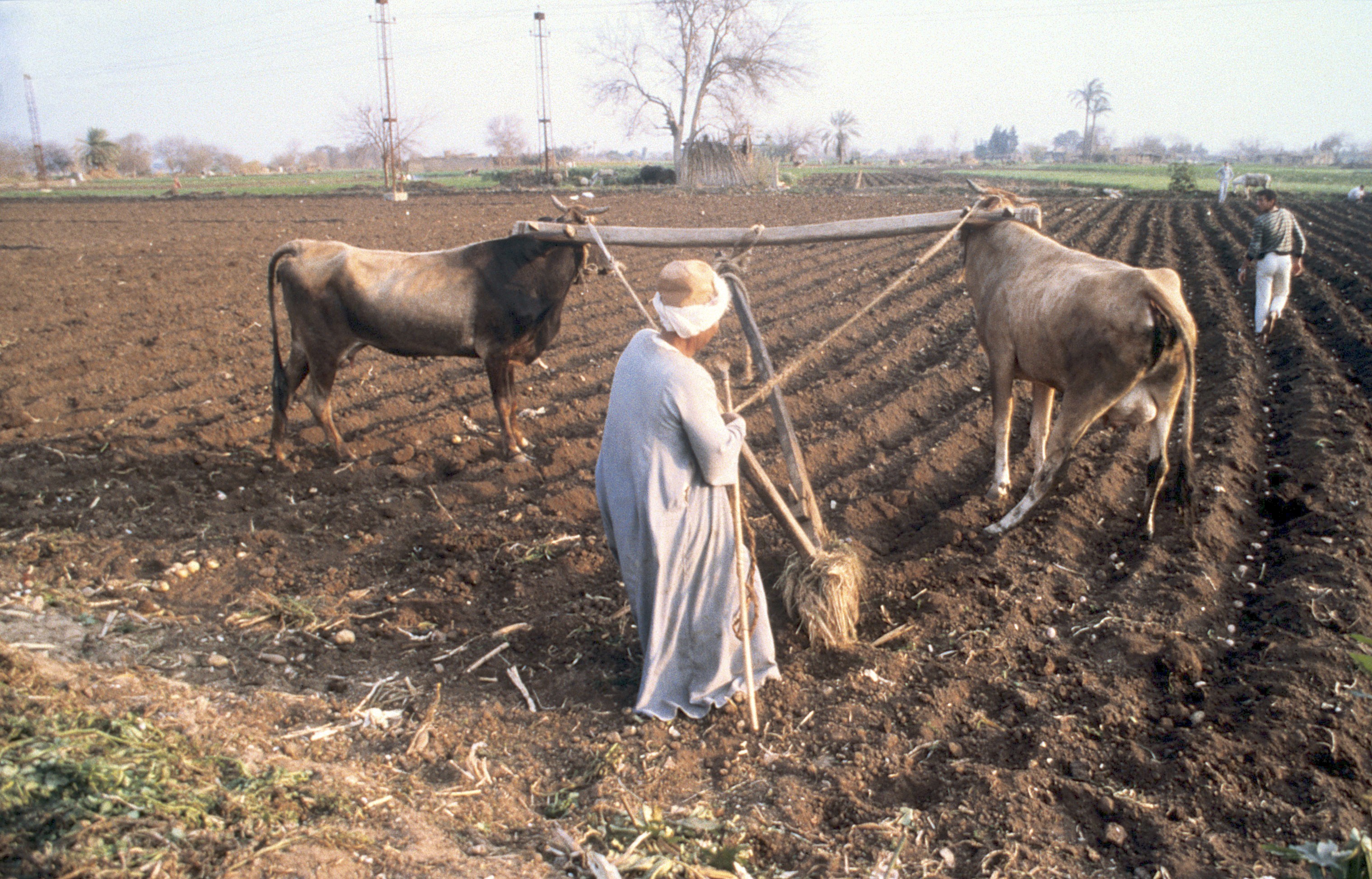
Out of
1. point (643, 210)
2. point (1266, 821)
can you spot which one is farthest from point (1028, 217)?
point (643, 210)

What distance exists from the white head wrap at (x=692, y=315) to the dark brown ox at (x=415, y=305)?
333cm

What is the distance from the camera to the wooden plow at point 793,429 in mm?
3967

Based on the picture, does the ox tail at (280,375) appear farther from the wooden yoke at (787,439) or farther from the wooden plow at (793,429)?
the wooden yoke at (787,439)

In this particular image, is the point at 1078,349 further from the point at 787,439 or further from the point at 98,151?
the point at 98,151

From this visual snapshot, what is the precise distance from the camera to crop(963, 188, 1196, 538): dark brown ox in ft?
15.1

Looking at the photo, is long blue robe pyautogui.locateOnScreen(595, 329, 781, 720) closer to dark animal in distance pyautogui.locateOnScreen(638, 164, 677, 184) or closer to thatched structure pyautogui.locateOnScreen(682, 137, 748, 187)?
thatched structure pyautogui.locateOnScreen(682, 137, 748, 187)

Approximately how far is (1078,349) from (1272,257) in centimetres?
685

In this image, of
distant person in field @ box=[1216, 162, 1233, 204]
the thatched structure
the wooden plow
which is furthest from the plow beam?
the thatched structure

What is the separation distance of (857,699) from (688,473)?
1245 mm

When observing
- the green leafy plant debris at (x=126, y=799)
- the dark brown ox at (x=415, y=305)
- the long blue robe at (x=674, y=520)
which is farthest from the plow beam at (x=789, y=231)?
the green leafy plant debris at (x=126, y=799)

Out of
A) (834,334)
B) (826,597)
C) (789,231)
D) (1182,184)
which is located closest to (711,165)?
(1182,184)

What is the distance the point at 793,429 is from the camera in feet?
15.5

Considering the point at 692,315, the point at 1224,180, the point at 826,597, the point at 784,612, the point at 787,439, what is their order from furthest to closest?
the point at 1224,180 → the point at 787,439 → the point at 784,612 → the point at 826,597 → the point at 692,315

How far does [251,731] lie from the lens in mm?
3119
